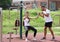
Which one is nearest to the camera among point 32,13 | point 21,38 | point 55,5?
point 21,38

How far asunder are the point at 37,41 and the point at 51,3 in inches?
1718

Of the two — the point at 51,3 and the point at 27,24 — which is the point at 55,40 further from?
the point at 51,3

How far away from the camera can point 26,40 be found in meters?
12.6

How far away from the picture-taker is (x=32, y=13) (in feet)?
98.5

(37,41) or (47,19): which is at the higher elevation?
(47,19)

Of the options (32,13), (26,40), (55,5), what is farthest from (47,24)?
(55,5)

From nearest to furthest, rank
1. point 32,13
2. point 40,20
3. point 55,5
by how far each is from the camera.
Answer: point 40,20, point 32,13, point 55,5

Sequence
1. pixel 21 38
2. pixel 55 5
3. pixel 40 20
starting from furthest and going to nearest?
pixel 55 5
pixel 40 20
pixel 21 38

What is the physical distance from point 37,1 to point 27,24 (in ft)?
150

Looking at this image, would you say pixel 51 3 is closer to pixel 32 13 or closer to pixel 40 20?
pixel 32 13

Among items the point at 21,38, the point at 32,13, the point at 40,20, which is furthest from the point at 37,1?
the point at 21,38

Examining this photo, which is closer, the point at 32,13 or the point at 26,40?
the point at 26,40

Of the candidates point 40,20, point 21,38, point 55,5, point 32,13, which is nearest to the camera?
point 21,38

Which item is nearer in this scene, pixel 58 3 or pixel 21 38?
pixel 21 38
